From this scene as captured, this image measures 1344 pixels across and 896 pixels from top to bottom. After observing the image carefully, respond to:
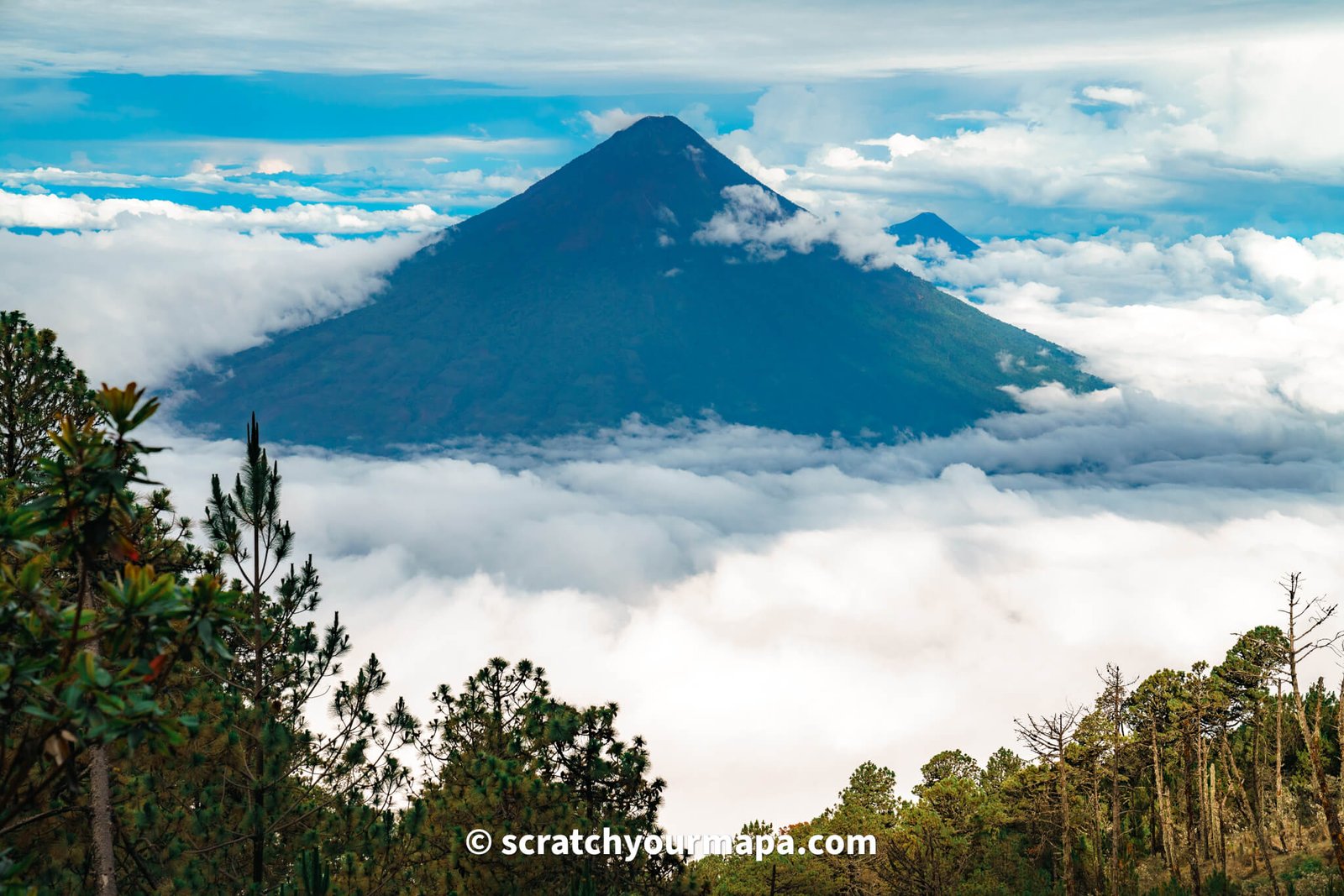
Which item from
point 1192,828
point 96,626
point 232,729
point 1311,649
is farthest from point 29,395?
point 1192,828

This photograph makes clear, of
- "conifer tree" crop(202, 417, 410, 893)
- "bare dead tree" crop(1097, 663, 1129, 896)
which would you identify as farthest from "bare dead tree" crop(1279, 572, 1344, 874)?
"conifer tree" crop(202, 417, 410, 893)

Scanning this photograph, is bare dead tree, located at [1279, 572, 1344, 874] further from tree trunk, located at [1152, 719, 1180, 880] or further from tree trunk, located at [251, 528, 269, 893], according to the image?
tree trunk, located at [251, 528, 269, 893]

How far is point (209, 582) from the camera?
21.2 feet

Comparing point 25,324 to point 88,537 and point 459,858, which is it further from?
point 88,537

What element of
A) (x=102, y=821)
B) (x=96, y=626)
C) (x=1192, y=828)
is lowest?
(x=1192, y=828)

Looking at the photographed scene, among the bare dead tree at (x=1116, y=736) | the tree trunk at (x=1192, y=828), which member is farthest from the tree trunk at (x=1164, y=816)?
the bare dead tree at (x=1116, y=736)

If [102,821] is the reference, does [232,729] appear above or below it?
above

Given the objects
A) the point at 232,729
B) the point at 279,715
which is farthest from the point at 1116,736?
the point at 232,729

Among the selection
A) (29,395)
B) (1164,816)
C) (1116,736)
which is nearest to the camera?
(29,395)

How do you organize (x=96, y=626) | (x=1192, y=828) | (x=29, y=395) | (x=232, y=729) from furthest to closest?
(x=1192, y=828) → (x=29, y=395) → (x=232, y=729) → (x=96, y=626)

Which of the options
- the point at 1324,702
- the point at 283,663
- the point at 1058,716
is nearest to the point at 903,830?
the point at 1058,716

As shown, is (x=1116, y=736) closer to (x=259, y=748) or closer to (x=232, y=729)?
(x=259, y=748)

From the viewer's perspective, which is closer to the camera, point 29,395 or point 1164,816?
point 29,395

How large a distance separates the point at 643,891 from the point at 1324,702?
54203mm
